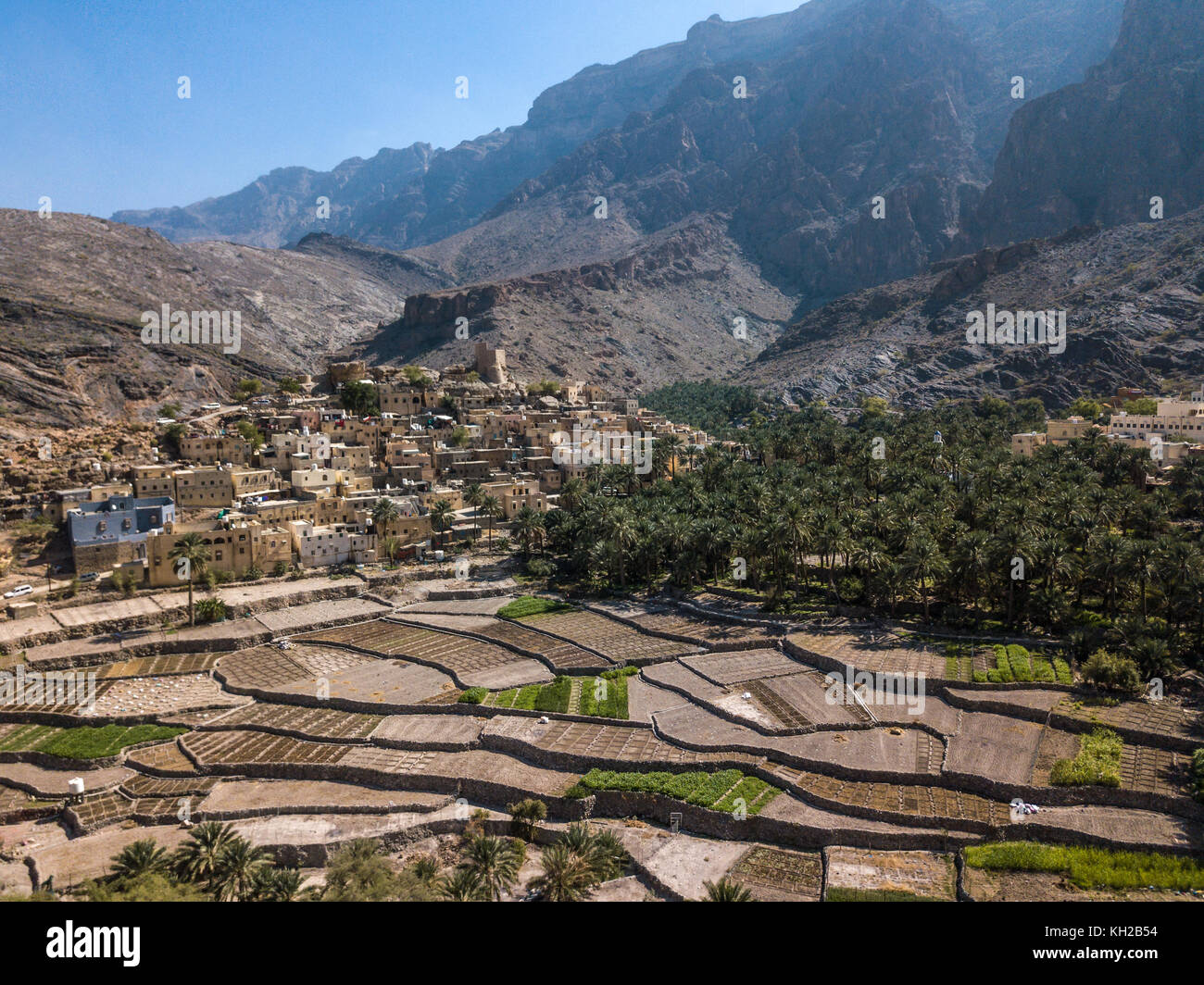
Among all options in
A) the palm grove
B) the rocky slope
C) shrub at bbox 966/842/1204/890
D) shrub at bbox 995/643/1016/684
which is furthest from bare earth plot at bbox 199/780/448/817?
the rocky slope

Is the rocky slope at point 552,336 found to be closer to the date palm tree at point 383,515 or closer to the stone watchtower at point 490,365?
the stone watchtower at point 490,365

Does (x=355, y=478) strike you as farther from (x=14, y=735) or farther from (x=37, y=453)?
(x=14, y=735)

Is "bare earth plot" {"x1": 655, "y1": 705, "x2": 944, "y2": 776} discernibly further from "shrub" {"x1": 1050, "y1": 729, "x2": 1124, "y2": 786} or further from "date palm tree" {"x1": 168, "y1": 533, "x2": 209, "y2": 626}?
"date palm tree" {"x1": 168, "y1": 533, "x2": 209, "y2": 626}

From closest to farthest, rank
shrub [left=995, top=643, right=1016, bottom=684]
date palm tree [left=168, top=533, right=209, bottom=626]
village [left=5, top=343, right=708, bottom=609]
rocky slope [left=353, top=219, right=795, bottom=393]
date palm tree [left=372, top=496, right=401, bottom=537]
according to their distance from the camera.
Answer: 1. shrub [left=995, top=643, right=1016, bottom=684]
2. date palm tree [left=168, top=533, right=209, bottom=626]
3. village [left=5, top=343, right=708, bottom=609]
4. date palm tree [left=372, top=496, right=401, bottom=537]
5. rocky slope [left=353, top=219, right=795, bottom=393]

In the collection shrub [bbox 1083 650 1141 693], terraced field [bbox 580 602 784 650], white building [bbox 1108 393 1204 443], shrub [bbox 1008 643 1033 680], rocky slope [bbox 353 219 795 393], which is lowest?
terraced field [bbox 580 602 784 650]

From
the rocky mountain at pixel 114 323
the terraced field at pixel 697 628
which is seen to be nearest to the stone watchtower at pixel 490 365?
the rocky mountain at pixel 114 323
